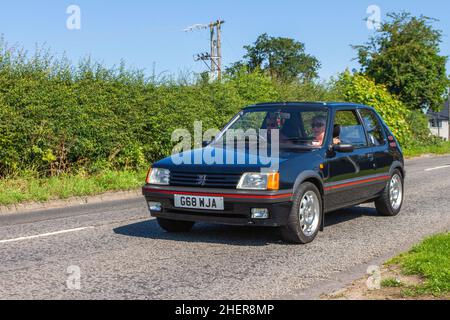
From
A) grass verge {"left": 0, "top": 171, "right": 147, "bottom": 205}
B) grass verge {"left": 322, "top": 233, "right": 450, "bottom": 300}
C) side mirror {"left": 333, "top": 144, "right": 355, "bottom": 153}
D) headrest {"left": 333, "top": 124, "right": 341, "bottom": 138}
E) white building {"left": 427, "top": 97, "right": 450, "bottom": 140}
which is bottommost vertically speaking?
grass verge {"left": 322, "top": 233, "right": 450, "bottom": 300}

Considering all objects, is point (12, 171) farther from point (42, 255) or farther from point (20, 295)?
point (20, 295)

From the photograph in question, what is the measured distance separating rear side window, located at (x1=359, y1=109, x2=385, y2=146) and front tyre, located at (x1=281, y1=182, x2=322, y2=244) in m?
2.12

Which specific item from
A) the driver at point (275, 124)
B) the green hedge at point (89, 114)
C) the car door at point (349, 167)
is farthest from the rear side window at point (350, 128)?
the green hedge at point (89, 114)

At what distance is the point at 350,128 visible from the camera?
8562 mm

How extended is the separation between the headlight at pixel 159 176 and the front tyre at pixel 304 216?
1503 millimetres

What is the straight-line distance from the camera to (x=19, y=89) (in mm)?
12773

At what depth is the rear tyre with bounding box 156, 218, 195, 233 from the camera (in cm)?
774

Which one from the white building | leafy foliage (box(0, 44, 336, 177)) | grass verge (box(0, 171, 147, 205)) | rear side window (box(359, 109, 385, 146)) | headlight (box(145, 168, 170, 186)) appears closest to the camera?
headlight (box(145, 168, 170, 186))

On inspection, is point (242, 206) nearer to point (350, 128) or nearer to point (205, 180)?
point (205, 180)

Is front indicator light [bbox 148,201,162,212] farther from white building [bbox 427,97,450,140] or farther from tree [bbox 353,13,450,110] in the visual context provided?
white building [bbox 427,97,450,140]

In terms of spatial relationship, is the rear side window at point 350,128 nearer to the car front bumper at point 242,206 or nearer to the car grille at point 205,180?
the car front bumper at point 242,206

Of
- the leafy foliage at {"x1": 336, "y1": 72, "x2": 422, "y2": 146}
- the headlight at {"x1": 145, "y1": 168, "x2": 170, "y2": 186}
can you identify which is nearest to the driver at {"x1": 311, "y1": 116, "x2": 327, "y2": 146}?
the headlight at {"x1": 145, "y1": 168, "x2": 170, "y2": 186}
